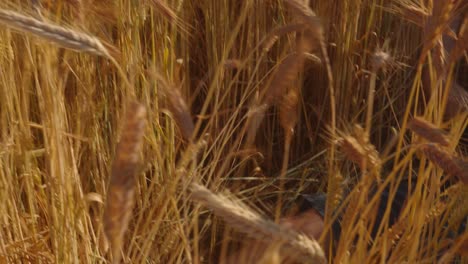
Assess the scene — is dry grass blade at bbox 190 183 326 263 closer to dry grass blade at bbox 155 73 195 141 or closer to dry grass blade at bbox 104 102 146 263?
dry grass blade at bbox 104 102 146 263

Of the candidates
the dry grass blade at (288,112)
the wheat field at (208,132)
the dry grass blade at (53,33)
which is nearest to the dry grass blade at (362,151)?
the wheat field at (208,132)

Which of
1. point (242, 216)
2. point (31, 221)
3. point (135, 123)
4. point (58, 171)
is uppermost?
point (135, 123)

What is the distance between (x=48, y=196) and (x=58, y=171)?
99mm

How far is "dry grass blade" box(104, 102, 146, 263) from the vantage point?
58cm

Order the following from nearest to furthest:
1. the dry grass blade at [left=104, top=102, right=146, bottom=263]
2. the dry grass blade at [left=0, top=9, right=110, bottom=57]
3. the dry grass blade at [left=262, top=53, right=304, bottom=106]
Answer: the dry grass blade at [left=104, top=102, right=146, bottom=263] → the dry grass blade at [left=0, top=9, right=110, bottom=57] → the dry grass blade at [left=262, top=53, right=304, bottom=106]

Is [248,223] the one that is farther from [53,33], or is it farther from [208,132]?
[208,132]

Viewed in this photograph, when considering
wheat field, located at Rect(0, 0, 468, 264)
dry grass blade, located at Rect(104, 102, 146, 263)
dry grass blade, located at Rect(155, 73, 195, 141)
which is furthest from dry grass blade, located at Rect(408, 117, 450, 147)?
dry grass blade, located at Rect(104, 102, 146, 263)

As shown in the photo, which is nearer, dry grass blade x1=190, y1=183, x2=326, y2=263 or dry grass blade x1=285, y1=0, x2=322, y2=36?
dry grass blade x1=190, y1=183, x2=326, y2=263

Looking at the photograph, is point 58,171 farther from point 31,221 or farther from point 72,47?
point 72,47

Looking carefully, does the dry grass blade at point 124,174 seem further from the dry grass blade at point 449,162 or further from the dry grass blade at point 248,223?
the dry grass blade at point 449,162

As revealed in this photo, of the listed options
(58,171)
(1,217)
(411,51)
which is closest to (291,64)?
(58,171)

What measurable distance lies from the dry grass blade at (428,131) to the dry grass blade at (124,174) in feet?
1.20

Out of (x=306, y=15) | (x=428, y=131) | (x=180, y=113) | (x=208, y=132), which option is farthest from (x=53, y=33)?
(x=208, y=132)

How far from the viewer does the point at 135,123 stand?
1.93 feet
